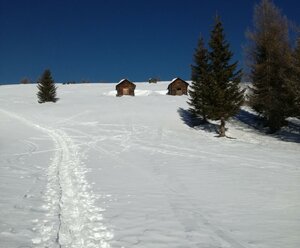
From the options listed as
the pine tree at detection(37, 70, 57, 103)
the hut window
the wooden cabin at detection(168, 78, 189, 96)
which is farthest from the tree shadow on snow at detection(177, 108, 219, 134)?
the hut window

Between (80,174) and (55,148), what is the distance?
816 cm

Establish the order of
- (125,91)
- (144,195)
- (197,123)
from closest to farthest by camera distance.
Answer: (144,195) → (197,123) → (125,91)

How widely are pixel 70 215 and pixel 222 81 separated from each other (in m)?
24.8

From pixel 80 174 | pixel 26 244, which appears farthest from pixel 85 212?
pixel 80 174

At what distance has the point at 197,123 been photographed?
119 feet

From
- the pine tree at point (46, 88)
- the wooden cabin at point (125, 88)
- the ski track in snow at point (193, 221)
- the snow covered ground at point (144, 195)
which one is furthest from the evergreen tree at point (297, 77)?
the wooden cabin at point (125, 88)

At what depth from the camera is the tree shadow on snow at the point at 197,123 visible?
3341cm

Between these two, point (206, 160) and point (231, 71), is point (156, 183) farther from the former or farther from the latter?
point (231, 71)

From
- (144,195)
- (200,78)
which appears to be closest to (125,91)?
(200,78)

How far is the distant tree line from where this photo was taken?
29.6 metres

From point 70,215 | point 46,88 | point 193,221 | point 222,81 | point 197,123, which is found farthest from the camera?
Answer: point 46,88

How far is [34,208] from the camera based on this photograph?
8.12 m

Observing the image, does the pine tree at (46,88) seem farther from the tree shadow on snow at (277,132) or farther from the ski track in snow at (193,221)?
the ski track in snow at (193,221)

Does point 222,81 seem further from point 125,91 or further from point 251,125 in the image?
point 125,91
